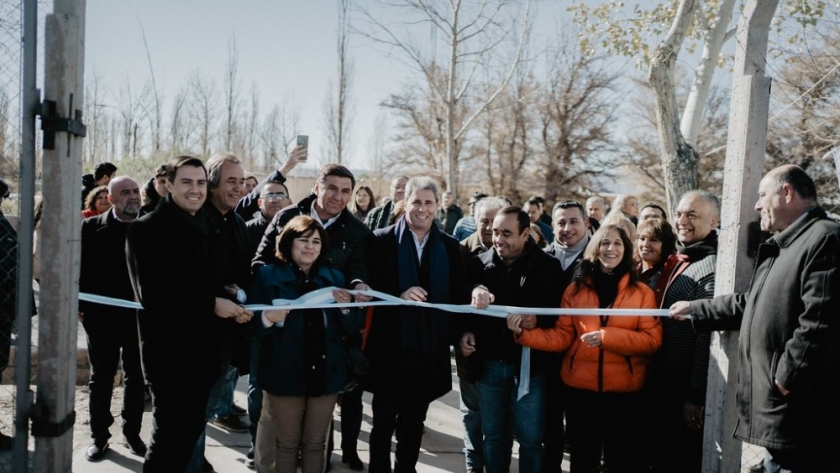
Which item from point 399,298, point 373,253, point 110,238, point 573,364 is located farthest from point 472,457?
point 110,238

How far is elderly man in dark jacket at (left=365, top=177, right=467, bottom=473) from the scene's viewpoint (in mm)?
3746

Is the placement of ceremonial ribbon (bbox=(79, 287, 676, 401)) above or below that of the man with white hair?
below

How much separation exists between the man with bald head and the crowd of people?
1 centimetres

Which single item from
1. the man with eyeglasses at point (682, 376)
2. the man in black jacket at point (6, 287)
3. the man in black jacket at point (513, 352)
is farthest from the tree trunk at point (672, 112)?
the man in black jacket at point (6, 287)

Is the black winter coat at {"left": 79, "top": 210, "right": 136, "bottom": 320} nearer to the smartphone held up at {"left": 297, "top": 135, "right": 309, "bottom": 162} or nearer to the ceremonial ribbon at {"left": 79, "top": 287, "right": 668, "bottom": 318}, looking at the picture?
the ceremonial ribbon at {"left": 79, "top": 287, "right": 668, "bottom": 318}

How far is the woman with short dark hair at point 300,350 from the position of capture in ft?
Answer: 11.2

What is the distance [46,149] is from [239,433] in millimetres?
2995

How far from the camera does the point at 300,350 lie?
347 cm

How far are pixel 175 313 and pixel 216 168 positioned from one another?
3.62 ft

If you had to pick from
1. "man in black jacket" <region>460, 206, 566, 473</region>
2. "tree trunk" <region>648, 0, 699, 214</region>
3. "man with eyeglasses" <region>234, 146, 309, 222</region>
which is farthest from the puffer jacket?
"tree trunk" <region>648, 0, 699, 214</region>

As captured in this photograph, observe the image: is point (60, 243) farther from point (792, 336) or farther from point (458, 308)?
point (792, 336)

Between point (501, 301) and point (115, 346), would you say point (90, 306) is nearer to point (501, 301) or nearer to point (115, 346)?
point (115, 346)

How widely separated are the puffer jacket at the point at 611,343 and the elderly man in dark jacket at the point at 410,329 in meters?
0.59

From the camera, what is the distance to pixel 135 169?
2195 cm
